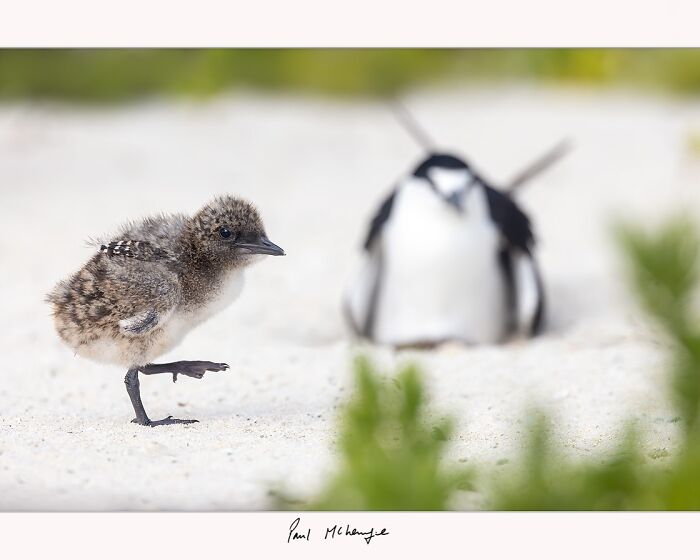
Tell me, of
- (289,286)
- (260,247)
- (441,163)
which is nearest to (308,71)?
(289,286)

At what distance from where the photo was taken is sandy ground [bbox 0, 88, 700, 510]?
6.80 ft

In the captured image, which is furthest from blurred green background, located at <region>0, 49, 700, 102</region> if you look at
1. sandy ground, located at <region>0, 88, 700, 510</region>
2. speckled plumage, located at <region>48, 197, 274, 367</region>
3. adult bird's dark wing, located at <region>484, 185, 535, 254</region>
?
speckled plumage, located at <region>48, 197, 274, 367</region>

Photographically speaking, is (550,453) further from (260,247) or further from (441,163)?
(441,163)

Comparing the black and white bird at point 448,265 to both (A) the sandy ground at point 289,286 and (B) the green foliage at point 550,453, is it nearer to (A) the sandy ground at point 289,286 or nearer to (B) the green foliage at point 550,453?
(A) the sandy ground at point 289,286

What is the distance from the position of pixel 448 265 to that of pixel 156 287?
4.13ft

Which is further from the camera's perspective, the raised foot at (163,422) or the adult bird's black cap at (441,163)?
the adult bird's black cap at (441,163)

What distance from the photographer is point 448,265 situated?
326 cm

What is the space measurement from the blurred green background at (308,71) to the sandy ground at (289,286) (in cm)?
13

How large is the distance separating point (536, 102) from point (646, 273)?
4.80 m

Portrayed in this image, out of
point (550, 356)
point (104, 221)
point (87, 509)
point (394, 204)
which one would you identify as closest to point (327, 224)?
point (104, 221)

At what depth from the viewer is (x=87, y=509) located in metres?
1.87

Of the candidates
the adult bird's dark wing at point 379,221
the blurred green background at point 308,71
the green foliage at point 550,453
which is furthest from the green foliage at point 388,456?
the blurred green background at point 308,71

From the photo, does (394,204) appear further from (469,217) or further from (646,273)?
(646,273)

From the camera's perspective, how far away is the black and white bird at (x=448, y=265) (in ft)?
10.6
